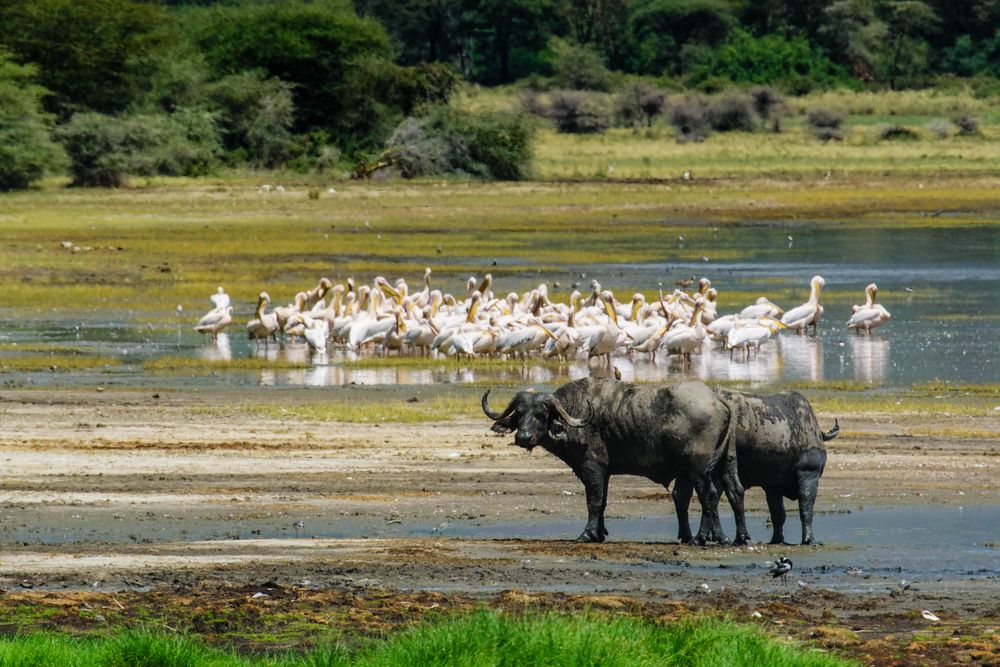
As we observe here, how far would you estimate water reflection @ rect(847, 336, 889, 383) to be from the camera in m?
20.6

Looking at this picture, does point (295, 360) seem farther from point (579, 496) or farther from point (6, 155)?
point (6, 155)

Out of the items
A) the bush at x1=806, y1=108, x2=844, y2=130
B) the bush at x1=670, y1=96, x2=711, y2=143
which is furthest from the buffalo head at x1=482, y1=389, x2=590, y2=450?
the bush at x1=806, y1=108, x2=844, y2=130

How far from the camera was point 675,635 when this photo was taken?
25.7 feet

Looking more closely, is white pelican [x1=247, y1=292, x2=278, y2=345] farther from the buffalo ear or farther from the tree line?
the tree line

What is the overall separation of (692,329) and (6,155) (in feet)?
102

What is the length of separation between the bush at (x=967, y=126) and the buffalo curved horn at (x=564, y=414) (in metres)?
56.2

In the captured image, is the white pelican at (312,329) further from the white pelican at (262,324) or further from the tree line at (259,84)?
the tree line at (259,84)

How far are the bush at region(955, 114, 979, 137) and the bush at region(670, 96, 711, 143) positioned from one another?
918 centimetres

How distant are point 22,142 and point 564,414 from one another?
4044 centimetres

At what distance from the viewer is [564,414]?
38.4 feet

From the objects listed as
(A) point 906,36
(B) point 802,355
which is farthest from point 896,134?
(B) point 802,355

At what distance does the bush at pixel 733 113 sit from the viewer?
7069cm

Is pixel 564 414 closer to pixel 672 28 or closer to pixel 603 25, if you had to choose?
pixel 672 28

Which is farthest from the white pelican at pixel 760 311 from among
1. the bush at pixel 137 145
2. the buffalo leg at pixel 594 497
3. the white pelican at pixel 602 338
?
the bush at pixel 137 145
